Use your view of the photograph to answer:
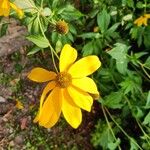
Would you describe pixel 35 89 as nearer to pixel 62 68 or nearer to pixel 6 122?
pixel 6 122

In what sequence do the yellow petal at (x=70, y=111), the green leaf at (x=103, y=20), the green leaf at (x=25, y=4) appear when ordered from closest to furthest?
the yellow petal at (x=70, y=111)
the green leaf at (x=25, y=4)
the green leaf at (x=103, y=20)

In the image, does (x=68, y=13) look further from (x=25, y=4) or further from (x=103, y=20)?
(x=25, y=4)

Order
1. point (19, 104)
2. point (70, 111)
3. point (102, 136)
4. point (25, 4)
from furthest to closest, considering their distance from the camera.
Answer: point (19, 104)
point (102, 136)
point (25, 4)
point (70, 111)

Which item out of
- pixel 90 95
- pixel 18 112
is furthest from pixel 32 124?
pixel 90 95

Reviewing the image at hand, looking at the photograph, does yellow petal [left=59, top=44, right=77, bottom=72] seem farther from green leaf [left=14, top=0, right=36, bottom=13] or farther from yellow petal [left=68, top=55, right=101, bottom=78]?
green leaf [left=14, top=0, right=36, bottom=13]

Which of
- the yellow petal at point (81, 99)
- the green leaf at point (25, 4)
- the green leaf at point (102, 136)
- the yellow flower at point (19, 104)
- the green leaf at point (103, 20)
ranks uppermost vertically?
the green leaf at point (25, 4)

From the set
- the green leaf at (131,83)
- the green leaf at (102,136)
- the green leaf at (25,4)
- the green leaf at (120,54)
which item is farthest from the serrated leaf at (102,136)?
the green leaf at (25,4)

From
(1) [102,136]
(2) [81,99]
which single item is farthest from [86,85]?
(1) [102,136]

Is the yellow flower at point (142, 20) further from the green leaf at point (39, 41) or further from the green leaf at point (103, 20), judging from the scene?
the green leaf at point (39, 41)

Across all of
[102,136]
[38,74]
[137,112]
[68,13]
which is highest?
[38,74]
